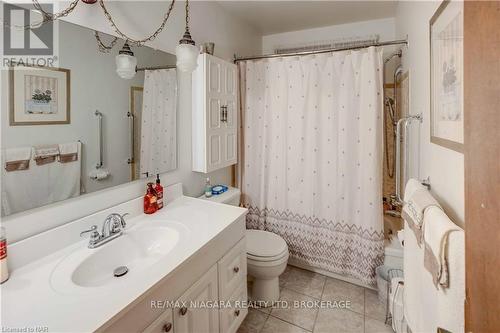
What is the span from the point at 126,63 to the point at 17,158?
716mm

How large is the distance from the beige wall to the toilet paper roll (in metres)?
1.58

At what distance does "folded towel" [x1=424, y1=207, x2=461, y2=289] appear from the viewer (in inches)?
29.3

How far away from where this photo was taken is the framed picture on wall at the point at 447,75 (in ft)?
2.86

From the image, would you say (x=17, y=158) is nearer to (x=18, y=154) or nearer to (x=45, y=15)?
(x=18, y=154)

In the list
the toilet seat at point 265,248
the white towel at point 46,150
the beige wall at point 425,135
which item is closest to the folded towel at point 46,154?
the white towel at point 46,150

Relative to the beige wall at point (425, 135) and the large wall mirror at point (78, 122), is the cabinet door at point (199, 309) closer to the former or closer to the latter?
the large wall mirror at point (78, 122)

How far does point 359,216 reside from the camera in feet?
6.66

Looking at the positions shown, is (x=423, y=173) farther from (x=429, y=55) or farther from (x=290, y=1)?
(x=290, y=1)

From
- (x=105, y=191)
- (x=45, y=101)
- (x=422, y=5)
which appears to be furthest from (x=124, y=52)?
(x=422, y=5)

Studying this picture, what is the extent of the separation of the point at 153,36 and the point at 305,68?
122 cm

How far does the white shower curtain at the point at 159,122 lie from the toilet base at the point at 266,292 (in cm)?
112

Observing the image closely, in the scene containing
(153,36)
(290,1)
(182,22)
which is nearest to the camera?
(153,36)

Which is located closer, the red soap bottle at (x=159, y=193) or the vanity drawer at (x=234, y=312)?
the vanity drawer at (x=234, y=312)

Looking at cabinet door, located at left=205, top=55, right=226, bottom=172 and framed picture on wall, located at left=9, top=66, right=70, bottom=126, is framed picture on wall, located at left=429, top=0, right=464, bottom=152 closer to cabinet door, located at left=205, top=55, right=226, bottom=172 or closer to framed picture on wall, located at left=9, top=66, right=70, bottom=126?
cabinet door, located at left=205, top=55, right=226, bottom=172
